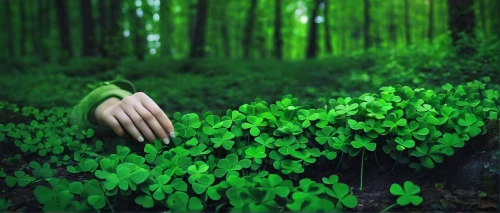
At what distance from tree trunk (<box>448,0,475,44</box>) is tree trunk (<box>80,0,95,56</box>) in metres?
10.3

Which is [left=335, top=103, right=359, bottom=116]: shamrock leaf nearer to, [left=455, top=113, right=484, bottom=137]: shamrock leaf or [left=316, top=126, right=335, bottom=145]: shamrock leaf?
[left=316, top=126, right=335, bottom=145]: shamrock leaf

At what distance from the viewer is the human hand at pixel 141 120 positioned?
214 cm

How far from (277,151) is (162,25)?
Result: 2233cm

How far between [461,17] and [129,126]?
5.55 m

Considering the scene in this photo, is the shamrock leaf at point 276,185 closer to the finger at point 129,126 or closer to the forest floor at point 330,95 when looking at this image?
the forest floor at point 330,95

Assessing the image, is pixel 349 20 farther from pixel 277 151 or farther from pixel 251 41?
pixel 277 151

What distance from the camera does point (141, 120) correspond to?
216cm

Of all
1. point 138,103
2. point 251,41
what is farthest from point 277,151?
point 251,41

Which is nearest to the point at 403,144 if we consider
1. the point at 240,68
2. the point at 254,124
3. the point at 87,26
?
the point at 254,124

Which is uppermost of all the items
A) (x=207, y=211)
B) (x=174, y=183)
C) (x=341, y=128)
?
(x=341, y=128)

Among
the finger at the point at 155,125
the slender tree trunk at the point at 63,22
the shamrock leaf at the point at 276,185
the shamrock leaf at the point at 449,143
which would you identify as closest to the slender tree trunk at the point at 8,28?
the slender tree trunk at the point at 63,22

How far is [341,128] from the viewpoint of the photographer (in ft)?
6.57

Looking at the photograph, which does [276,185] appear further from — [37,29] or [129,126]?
[37,29]

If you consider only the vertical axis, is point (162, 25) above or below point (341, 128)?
above
